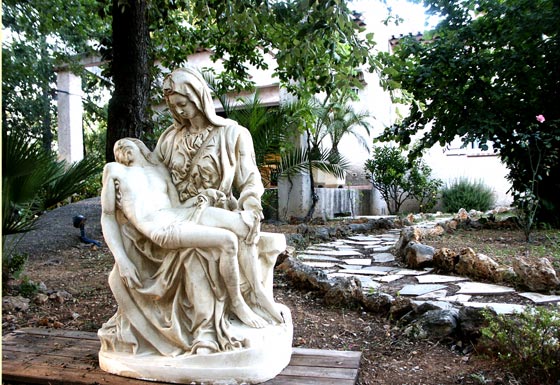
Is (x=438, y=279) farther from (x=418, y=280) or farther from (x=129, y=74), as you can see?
(x=129, y=74)

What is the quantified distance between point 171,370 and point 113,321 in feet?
1.75

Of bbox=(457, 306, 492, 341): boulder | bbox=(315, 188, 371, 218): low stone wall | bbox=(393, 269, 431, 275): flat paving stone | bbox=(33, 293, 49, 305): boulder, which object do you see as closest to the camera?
bbox=(457, 306, 492, 341): boulder

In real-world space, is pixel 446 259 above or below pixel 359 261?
above

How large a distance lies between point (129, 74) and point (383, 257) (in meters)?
3.84

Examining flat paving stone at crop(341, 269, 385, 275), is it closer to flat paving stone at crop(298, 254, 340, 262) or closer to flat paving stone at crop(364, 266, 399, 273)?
flat paving stone at crop(364, 266, 399, 273)

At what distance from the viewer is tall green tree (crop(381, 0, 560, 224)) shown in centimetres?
750

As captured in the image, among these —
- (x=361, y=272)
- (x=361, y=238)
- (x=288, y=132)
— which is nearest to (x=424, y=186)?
(x=361, y=238)

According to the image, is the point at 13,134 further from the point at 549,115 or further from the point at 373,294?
the point at 549,115

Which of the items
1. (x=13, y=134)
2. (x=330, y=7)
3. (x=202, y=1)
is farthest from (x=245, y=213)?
(x=13, y=134)

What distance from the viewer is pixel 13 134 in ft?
12.4

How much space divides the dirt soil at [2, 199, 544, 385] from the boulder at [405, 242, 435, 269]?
1587mm

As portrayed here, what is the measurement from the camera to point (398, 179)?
11867mm

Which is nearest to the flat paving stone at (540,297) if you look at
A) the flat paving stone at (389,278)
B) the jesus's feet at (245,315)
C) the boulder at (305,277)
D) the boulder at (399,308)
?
Result: the boulder at (399,308)

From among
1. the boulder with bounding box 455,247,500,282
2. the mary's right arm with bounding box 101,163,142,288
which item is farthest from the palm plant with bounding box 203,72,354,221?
the mary's right arm with bounding box 101,163,142,288
